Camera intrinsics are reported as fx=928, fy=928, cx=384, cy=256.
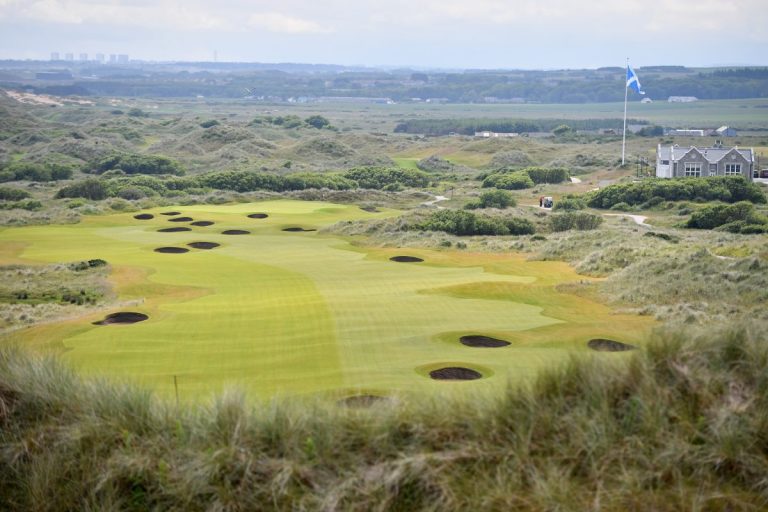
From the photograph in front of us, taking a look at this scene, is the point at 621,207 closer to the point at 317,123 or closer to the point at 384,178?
the point at 384,178

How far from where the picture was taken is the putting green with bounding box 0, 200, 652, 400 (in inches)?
717

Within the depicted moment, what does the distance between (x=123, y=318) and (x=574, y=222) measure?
31.1 metres

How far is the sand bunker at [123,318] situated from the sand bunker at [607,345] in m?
11.7

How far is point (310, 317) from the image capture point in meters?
24.6

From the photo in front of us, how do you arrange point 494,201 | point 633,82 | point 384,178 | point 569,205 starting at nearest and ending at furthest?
point 569,205
point 494,201
point 633,82
point 384,178

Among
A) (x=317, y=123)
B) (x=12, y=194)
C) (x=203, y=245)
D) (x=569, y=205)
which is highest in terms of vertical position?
(x=317, y=123)

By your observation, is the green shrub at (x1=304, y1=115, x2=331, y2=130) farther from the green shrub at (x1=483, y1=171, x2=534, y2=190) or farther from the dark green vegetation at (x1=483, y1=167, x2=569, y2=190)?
the green shrub at (x1=483, y1=171, x2=534, y2=190)

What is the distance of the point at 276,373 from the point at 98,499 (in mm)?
8261

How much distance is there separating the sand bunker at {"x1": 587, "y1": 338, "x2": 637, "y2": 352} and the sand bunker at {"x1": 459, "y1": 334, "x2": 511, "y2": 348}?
192 cm

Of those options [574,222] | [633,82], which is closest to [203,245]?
[574,222]

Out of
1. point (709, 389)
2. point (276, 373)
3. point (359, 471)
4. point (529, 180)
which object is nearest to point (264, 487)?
point (359, 471)

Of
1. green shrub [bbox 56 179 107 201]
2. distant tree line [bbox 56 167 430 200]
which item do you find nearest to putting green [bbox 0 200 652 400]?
green shrub [bbox 56 179 107 201]

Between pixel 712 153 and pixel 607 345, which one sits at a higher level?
pixel 712 153

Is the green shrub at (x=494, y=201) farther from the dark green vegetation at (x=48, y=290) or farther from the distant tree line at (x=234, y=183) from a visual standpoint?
the dark green vegetation at (x=48, y=290)
